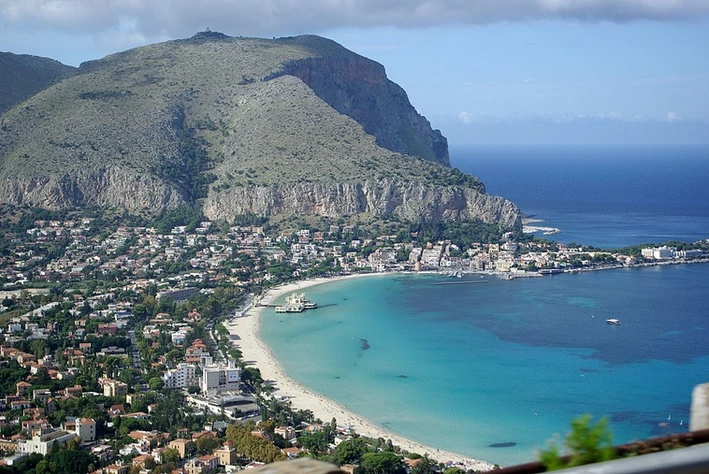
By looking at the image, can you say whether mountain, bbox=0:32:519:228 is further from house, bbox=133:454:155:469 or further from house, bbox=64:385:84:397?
house, bbox=133:454:155:469

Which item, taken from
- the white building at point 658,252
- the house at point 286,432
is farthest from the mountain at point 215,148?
the house at point 286,432

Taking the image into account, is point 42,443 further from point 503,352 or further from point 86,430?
point 503,352

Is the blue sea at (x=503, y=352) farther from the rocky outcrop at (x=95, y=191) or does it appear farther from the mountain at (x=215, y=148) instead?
the rocky outcrop at (x=95, y=191)

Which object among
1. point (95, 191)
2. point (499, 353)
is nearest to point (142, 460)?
point (499, 353)

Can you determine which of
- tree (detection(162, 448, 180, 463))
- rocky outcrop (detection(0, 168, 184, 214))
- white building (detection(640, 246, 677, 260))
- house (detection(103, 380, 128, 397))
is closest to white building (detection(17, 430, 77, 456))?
tree (detection(162, 448, 180, 463))

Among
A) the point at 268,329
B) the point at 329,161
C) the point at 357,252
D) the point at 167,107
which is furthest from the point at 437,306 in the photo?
the point at 167,107
